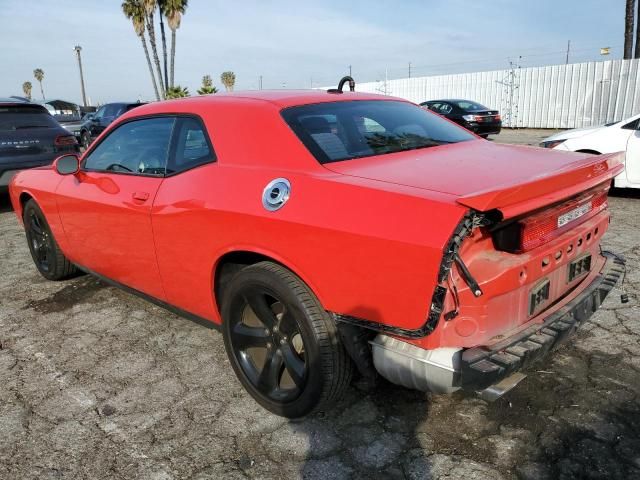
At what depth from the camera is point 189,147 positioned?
2.85 metres

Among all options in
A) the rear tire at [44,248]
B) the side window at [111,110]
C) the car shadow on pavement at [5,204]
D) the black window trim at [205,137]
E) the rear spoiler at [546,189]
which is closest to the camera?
the rear spoiler at [546,189]

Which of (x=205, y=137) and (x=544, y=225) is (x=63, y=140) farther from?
(x=544, y=225)

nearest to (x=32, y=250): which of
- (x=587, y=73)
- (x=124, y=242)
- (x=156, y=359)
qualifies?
(x=124, y=242)

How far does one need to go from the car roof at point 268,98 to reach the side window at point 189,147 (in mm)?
130

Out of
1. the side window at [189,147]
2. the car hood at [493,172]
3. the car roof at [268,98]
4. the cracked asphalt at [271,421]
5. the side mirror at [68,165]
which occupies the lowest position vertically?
the cracked asphalt at [271,421]

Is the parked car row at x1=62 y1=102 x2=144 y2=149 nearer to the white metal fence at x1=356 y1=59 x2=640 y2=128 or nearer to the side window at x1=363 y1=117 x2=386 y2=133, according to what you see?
the side window at x1=363 y1=117 x2=386 y2=133

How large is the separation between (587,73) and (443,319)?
2009 cm

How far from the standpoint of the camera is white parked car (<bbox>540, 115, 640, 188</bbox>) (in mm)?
6594

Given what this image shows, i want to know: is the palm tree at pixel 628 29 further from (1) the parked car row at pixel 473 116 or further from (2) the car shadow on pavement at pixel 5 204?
(2) the car shadow on pavement at pixel 5 204

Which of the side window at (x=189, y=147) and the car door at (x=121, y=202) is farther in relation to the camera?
the car door at (x=121, y=202)

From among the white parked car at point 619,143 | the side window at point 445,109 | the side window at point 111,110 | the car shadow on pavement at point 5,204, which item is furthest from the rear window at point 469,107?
the car shadow on pavement at point 5,204

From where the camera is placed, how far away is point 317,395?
228cm

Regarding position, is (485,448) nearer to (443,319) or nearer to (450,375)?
(450,375)

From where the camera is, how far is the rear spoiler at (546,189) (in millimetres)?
1747
